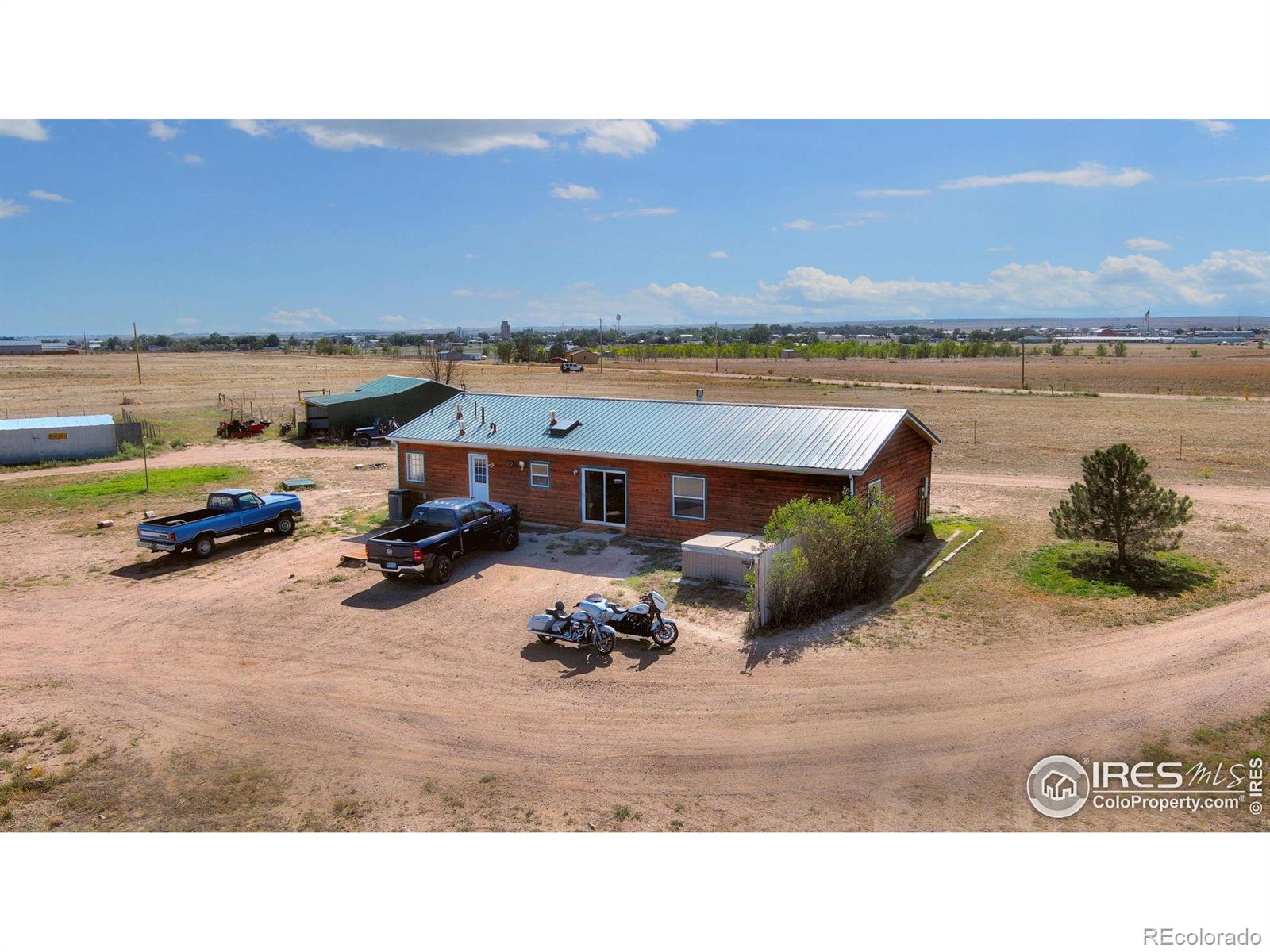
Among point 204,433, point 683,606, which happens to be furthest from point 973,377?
point 683,606

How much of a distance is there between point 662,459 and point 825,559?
6.31 m

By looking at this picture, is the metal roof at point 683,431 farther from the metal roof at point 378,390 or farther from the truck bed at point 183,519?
the metal roof at point 378,390

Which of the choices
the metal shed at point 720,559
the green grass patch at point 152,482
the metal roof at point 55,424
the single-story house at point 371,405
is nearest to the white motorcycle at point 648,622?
the metal shed at point 720,559

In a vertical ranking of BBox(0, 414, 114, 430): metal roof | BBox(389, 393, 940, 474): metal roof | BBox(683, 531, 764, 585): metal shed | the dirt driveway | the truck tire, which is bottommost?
the dirt driveway

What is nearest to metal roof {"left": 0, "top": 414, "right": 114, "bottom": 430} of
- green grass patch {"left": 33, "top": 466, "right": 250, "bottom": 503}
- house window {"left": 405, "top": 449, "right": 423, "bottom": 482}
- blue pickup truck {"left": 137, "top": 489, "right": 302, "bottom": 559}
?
green grass patch {"left": 33, "top": 466, "right": 250, "bottom": 503}

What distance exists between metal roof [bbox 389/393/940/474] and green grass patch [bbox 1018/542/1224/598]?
4623mm

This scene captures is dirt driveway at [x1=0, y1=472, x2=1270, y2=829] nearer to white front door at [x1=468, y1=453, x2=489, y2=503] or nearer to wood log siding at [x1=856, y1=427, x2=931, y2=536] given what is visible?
wood log siding at [x1=856, y1=427, x2=931, y2=536]

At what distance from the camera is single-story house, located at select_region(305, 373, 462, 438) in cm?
4388

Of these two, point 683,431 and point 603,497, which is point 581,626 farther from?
point 683,431

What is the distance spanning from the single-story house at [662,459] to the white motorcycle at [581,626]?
23.0ft

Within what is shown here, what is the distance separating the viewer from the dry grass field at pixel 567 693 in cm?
1036

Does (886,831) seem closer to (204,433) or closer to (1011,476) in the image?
(1011,476)

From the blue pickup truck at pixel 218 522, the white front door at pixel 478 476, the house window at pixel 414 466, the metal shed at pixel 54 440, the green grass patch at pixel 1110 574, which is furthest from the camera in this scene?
the metal shed at pixel 54 440

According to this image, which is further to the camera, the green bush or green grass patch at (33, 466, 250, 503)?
green grass patch at (33, 466, 250, 503)
